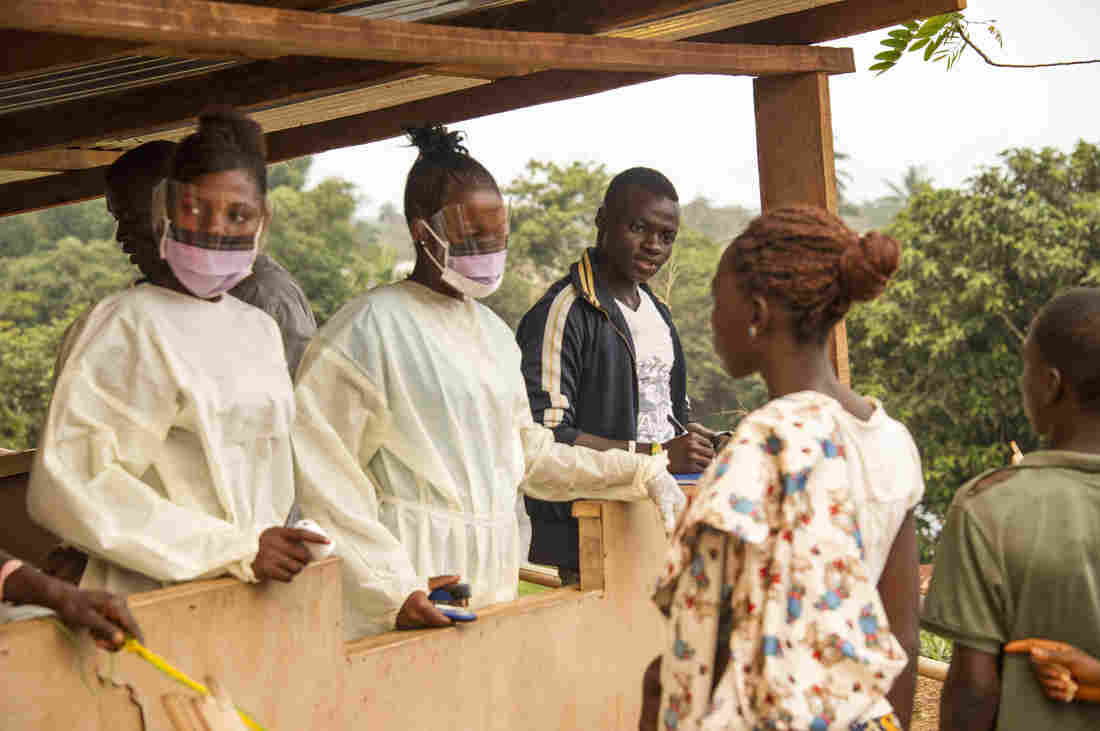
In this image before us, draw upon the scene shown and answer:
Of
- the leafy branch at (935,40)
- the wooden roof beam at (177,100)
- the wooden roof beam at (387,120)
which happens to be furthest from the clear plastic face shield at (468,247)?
the leafy branch at (935,40)

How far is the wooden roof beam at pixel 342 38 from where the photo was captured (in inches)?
110

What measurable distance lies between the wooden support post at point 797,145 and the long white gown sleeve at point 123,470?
245 cm

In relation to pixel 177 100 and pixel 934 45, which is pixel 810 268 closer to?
pixel 934 45

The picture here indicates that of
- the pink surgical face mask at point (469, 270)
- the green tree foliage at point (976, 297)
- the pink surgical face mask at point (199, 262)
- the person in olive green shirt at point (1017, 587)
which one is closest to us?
the person in olive green shirt at point (1017, 587)

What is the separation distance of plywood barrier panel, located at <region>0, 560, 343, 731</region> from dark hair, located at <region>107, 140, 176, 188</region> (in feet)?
3.73

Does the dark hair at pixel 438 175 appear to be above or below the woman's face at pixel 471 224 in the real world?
above

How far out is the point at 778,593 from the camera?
2.18 meters

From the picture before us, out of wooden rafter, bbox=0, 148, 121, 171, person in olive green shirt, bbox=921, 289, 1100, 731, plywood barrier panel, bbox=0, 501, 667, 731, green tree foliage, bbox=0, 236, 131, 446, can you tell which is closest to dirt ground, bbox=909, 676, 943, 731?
plywood barrier panel, bbox=0, 501, 667, 731

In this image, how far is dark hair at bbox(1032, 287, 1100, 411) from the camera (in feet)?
8.69

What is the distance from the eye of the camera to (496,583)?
3.74 m

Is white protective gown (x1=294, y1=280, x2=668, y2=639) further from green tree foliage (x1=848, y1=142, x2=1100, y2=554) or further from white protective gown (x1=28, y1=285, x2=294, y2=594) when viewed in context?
green tree foliage (x1=848, y1=142, x2=1100, y2=554)

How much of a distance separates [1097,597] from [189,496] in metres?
1.82

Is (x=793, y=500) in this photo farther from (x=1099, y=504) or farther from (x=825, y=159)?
(x=825, y=159)

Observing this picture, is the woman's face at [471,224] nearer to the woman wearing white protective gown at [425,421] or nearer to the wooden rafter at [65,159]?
the woman wearing white protective gown at [425,421]
